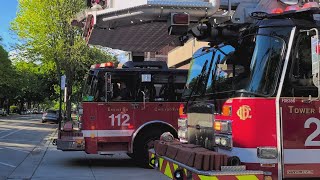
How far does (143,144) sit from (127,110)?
98 cm

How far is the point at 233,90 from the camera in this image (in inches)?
213

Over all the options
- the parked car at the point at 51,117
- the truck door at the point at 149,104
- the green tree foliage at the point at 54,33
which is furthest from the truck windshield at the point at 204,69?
the parked car at the point at 51,117

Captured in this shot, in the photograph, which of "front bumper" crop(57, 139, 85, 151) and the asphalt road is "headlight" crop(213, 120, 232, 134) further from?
"front bumper" crop(57, 139, 85, 151)

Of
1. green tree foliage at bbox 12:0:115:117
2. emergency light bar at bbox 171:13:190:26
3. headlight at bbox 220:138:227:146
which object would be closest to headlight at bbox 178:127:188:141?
headlight at bbox 220:138:227:146

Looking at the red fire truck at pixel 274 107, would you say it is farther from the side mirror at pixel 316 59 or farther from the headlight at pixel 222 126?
the side mirror at pixel 316 59

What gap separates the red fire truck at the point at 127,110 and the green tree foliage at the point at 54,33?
54.8 feet

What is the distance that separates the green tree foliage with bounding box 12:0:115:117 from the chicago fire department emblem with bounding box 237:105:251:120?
930 inches

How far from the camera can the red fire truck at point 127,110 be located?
1159 centimetres

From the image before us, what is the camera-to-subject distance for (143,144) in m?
11.7

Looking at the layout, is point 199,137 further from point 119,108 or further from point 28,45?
point 28,45

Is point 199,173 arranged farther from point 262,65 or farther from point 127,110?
point 127,110

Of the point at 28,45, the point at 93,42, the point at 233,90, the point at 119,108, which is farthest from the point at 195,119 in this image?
the point at 28,45

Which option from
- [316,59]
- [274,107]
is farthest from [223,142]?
[316,59]

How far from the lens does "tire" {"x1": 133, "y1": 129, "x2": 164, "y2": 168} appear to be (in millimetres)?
11664
